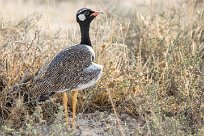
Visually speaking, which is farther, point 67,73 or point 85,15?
point 85,15

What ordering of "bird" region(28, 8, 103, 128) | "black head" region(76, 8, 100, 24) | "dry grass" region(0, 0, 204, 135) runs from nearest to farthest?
"bird" region(28, 8, 103, 128) < "dry grass" region(0, 0, 204, 135) < "black head" region(76, 8, 100, 24)

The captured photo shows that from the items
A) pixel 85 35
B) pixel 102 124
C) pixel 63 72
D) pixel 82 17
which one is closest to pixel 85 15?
pixel 82 17

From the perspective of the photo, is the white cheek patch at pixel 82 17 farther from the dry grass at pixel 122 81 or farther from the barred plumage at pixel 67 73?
the dry grass at pixel 122 81

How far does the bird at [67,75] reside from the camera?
5055 mm

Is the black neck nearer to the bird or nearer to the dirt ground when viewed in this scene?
the bird

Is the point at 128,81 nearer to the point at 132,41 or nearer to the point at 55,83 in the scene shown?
the point at 55,83

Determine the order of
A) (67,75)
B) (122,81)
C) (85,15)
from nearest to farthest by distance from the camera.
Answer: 1. (67,75)
2. (85,15)
3. (122,81)

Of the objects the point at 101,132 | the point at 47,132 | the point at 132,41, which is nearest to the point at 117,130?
the point at 101,132

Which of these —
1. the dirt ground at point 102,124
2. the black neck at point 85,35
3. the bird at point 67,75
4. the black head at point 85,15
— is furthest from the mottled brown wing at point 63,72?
the dirt ground at point 102,124

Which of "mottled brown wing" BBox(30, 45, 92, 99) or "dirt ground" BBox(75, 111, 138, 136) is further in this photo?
"dirt ground" BBox(75, 111, 138, 136)

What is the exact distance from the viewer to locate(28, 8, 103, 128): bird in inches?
199

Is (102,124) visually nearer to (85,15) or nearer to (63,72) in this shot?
(63,72)

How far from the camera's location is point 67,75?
16.8ft

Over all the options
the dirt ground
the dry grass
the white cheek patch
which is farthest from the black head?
the dirt ground
